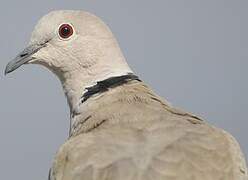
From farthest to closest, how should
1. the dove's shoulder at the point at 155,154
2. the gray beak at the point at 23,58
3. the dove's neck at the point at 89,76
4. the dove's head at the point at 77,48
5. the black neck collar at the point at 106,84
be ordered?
1. the gray beak at the point at 23,58
2. the dove's head at the point at 77,48
3. the dove's neck at the point at 89,76
4. the black neck collar at the point at 106,84
5. the dove's shoulder at the point at 155,154

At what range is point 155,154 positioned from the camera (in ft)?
17.4

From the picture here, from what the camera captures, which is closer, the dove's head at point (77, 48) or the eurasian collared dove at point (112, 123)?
the eurasian collared dove at point (112, 123)

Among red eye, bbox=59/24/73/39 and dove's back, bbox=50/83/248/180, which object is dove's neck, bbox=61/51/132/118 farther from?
dove's back, bbox=50/83/248/180

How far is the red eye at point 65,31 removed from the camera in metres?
7.18

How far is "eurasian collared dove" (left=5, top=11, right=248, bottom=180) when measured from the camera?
5.28 metres

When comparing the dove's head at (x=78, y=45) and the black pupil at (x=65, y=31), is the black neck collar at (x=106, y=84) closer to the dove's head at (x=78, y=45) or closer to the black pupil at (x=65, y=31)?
the dove's head at (x=78, y=45)

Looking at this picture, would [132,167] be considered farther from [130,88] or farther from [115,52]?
[115,52]

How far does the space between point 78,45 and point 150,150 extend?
2102mm

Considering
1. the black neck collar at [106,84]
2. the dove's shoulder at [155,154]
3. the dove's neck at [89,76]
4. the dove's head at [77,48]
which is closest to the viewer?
the dove's shoulder at [155,154]

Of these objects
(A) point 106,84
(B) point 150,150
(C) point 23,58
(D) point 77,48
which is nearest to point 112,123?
(B) point 150,150

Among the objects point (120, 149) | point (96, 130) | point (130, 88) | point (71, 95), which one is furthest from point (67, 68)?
point (120, 149)

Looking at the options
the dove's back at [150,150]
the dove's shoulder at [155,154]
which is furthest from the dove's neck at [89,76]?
the dove's shoulder at [155,154]

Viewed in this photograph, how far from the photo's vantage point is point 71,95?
7160 millimetres

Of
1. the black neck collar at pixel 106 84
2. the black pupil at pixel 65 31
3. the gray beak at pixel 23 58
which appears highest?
Result: the black pupil at pixel 65 31
